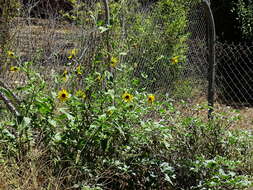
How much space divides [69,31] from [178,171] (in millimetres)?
2286

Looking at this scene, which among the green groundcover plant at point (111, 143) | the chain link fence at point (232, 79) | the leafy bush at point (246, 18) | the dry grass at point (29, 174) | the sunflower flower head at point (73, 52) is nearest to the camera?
the dry grass at point (29, 174)

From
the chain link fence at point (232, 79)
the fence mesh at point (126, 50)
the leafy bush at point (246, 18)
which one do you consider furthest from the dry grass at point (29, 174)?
the leafy bush at point (246, 18)

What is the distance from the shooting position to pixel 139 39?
4.86 meters

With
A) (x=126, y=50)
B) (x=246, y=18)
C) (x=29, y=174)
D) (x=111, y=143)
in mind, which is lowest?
(x=29, y=174)

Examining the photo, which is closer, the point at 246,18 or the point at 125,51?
the point at 125,51

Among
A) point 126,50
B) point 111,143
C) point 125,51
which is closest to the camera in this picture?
point 111,143

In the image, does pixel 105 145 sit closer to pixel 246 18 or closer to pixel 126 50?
pixel 126 50

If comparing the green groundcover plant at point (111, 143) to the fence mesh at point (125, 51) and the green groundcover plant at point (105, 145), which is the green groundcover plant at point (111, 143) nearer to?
the green groundcover plant at point (105, 145)

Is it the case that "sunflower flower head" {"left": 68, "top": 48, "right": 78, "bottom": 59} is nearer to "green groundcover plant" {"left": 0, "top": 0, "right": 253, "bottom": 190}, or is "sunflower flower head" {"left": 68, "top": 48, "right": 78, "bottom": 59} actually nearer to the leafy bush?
"green groundcover plant" {"left": 0, "top": 0, "right": 253, "bottom": 190}

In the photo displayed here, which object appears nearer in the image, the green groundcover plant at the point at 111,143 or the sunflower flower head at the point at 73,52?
the green groundcover plant at the point at 111,143

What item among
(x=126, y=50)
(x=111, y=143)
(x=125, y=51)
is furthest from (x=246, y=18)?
(x=111, y=143)

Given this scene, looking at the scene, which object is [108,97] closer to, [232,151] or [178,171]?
[178,171]

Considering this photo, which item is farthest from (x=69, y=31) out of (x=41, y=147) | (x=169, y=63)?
(x=41, y=147)

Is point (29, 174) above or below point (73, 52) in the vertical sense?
below
